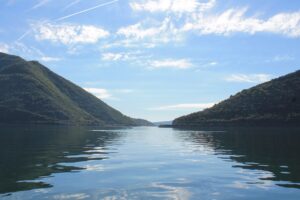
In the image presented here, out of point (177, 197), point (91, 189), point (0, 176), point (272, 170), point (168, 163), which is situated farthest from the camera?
point (168, 163)

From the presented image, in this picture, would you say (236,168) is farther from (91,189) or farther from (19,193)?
(19,193)

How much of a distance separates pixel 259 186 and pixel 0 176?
711 inches

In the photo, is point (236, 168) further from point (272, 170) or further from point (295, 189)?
point (295, 189)

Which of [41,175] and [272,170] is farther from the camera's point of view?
[272,170]

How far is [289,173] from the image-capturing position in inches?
1394

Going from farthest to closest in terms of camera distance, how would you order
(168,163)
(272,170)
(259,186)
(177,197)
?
(168,163)
(272,170)
(259,186)
(177,197)

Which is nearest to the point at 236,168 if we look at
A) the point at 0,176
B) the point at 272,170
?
the point at 272,170

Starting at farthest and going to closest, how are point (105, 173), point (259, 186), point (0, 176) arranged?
point (105, 173) < point (0, 176) < point (259, 186)

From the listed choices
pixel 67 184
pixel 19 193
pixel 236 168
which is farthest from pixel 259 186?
pixel 19 193

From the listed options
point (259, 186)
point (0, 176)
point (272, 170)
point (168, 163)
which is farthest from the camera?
point (168, 163)

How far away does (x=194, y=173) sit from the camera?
3547 cm

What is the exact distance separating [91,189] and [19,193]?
4.31 meters

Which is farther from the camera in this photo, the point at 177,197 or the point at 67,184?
the point at 67,184

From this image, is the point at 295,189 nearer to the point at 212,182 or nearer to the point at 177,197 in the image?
the point at 212,182
